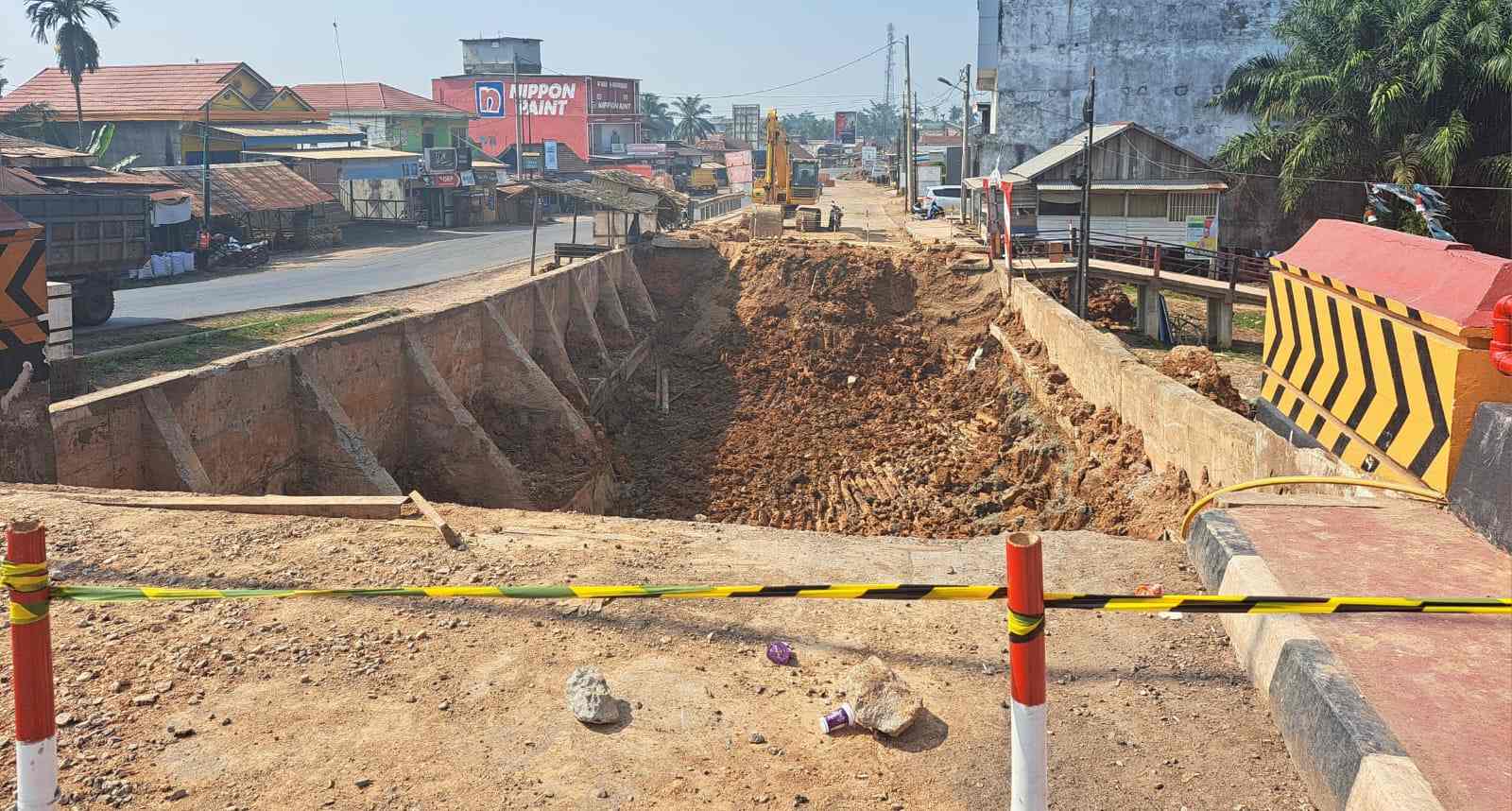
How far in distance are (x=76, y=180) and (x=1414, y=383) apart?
25.5m

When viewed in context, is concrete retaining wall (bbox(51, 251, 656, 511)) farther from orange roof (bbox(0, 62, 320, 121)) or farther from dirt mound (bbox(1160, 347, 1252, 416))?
orange roof (bbox(0, 62, 320, 121))

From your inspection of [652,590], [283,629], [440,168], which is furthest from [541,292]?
[440,168]

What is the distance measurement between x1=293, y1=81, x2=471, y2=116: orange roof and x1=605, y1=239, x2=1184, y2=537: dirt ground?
1444 inches

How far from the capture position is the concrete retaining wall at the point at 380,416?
1009 cm

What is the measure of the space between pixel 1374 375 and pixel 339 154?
41465 millimetres

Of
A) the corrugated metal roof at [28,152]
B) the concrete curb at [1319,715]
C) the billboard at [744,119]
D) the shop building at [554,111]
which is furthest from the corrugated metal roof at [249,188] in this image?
the billboard at [744,119]

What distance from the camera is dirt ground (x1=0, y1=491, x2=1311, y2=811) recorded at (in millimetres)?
4000

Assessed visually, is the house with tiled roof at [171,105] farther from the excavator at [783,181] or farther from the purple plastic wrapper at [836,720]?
the purple plastic wrapper at [836,720]

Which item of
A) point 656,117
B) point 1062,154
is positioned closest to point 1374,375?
point 1062,154

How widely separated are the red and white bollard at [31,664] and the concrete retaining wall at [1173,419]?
6339 millimetres

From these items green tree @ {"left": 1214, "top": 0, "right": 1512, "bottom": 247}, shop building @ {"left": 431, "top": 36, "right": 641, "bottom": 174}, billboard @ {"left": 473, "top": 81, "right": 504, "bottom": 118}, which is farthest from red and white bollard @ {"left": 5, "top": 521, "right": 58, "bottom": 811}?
billboard @ {"left": 473, "top": 81, "right": 504, "bottom": 118}

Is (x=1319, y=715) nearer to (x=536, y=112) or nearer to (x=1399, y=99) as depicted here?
(x=1399, y=99)

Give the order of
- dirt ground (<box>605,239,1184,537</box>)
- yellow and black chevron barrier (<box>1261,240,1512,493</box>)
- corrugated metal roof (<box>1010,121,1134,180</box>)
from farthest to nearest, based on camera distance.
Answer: corrugated metal roof (<box>1010,121,1134,180</box>)
dirt ground (<box>605,239,1184,537</box>)
yellow and black chevron barrier (<box>1261,240,1512,493</box>)

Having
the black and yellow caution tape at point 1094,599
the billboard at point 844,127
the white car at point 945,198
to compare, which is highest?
the billboard at point 844,127
